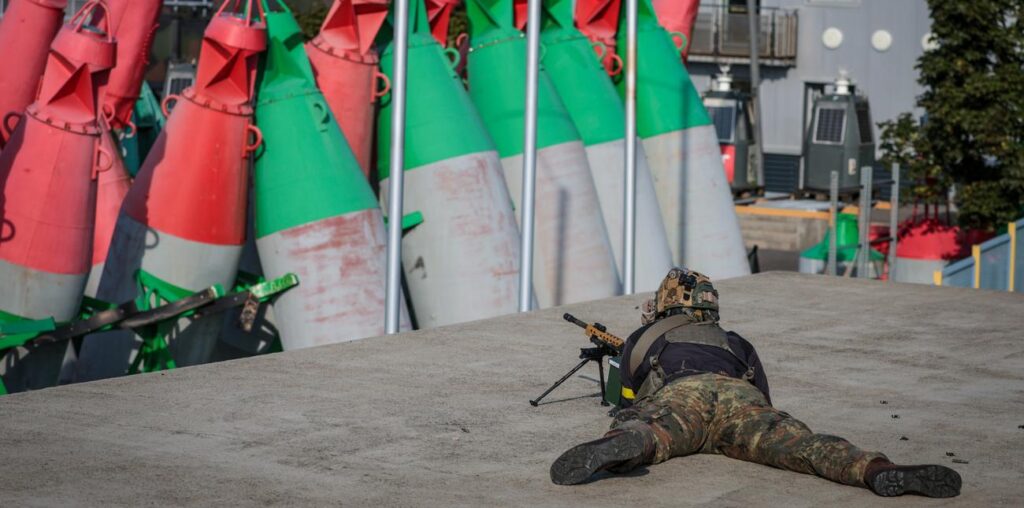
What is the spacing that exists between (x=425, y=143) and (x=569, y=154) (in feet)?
5.45

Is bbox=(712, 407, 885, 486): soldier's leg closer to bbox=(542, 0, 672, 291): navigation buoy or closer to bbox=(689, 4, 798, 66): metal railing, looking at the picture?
bbox=(542, 0, 672, 291): navigation buoy

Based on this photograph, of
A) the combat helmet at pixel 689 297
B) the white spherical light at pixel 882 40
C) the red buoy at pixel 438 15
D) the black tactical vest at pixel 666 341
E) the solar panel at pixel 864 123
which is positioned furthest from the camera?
the white spherical light at pixel 882 40

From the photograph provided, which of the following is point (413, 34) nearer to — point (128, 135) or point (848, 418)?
point (128, 135)

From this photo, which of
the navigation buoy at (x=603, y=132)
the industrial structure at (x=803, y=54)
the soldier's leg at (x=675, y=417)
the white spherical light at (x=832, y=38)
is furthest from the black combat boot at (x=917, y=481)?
the white spherical light at (x=832, y=38)

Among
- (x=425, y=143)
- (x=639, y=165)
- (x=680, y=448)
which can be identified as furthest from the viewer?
(x=639, y=165)

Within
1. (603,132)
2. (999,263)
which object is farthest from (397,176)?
(999,263)

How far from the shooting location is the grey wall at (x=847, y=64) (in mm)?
45688

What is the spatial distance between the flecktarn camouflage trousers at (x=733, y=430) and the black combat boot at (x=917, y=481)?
118 mm

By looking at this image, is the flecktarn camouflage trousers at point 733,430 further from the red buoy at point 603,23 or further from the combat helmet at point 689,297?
the red buoy at point 603,23

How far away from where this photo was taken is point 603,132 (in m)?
17.6

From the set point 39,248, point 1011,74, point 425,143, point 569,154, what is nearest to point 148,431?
point 39,248

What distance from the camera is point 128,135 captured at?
17.4m

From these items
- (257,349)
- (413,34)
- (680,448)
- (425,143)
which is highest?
(413,34)

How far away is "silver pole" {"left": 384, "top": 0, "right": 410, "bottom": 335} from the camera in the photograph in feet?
41.3
